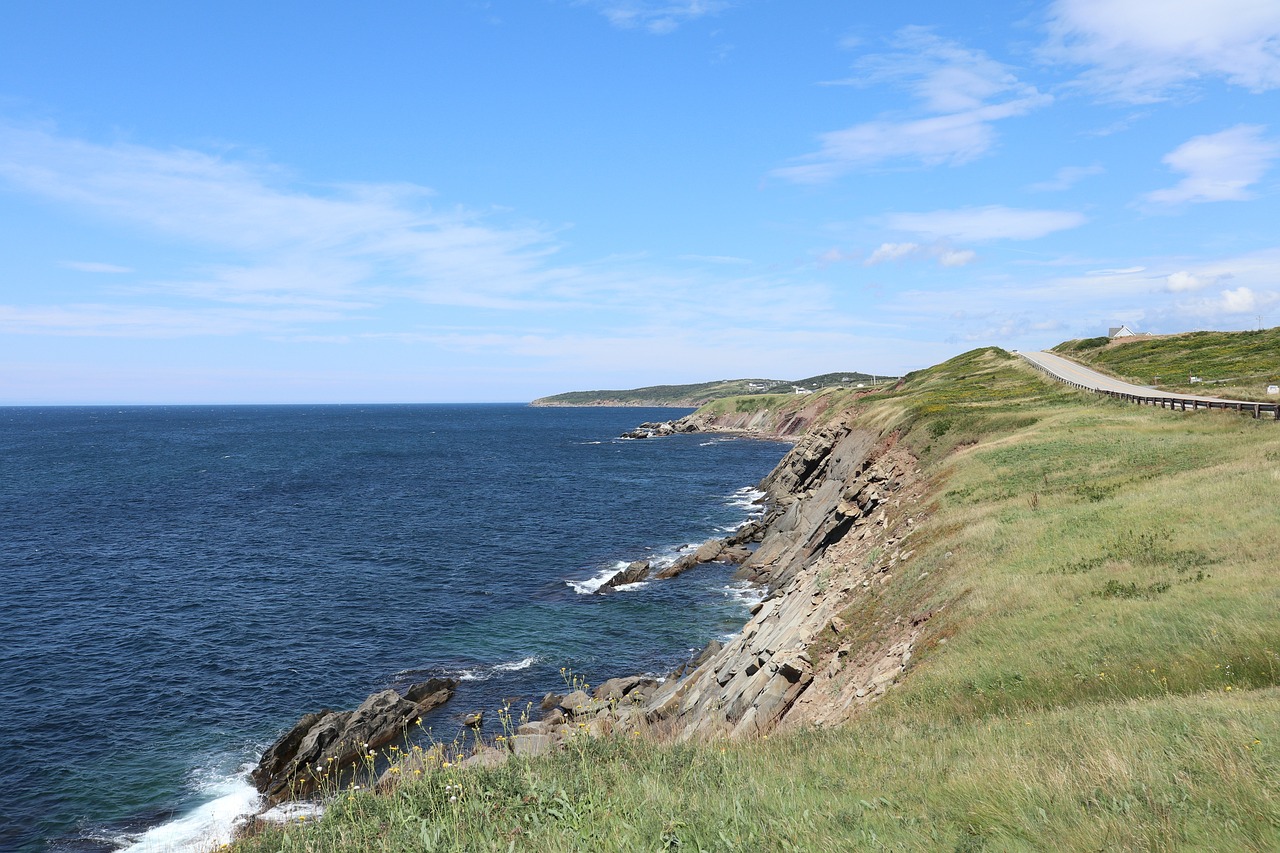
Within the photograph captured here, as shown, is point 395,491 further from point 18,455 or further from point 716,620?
→ point 18,455

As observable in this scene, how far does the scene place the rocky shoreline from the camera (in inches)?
710

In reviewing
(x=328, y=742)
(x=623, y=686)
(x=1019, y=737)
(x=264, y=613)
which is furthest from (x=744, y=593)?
(x=1019, y=737)

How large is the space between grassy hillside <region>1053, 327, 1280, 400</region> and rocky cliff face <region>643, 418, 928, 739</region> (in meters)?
26.6

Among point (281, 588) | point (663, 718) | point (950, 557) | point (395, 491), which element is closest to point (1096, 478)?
point (950, 557)

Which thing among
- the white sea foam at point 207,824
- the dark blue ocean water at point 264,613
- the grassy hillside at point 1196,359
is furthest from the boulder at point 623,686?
the grassy hillside at point 1196,359

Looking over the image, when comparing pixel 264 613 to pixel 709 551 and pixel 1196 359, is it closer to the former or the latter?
pixel 709 551

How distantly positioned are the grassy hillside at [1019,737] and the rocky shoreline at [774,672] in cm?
102

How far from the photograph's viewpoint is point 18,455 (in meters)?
130

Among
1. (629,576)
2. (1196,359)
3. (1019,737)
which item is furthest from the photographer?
(1196,359)

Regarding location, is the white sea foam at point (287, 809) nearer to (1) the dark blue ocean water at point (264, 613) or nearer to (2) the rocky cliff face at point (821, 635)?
(1) the dark blue ocean water at point (264, 613)

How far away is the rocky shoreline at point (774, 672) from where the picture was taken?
59.2 ft

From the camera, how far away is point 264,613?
41500 millimetres

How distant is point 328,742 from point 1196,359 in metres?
96.0

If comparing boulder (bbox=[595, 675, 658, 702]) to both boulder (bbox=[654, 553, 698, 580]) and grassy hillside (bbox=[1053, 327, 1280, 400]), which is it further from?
grassy hillside (bbox=[1053, 327, 1280, 400])
